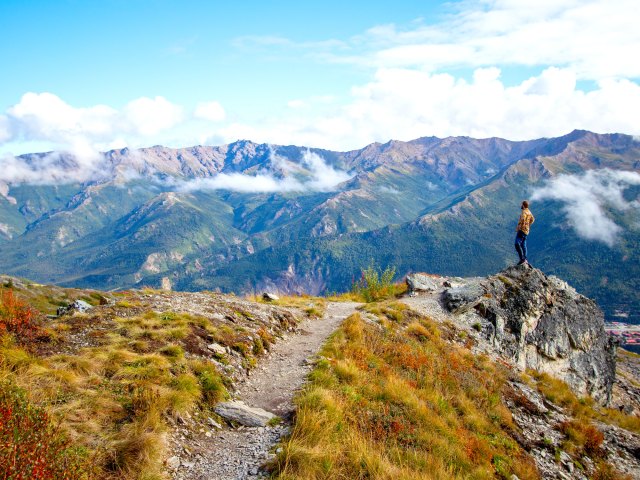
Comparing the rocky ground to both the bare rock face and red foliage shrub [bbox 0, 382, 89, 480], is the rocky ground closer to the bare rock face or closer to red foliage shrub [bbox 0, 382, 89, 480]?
the bare rock face

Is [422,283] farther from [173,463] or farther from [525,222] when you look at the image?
[173,463]

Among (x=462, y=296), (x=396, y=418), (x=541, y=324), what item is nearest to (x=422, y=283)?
(x=462, y=296)

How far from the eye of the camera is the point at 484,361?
22297 mm

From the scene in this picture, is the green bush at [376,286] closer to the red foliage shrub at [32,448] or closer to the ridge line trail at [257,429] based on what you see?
the ridge line trail at [257,429]

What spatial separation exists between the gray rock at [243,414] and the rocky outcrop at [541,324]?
23.5 metres

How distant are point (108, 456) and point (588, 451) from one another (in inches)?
729

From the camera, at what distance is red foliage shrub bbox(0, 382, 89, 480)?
5180 mm

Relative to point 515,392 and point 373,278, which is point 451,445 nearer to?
point 515,392

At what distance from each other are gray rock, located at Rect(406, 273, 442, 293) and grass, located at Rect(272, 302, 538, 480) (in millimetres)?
16683

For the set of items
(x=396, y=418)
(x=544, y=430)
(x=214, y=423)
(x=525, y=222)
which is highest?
(x=525, y=222)

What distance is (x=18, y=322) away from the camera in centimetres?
1170

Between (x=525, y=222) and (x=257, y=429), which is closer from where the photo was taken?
(x=257, y=429)

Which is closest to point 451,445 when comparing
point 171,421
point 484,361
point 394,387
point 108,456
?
point 394,387

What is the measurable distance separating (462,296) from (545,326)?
8.22 m
